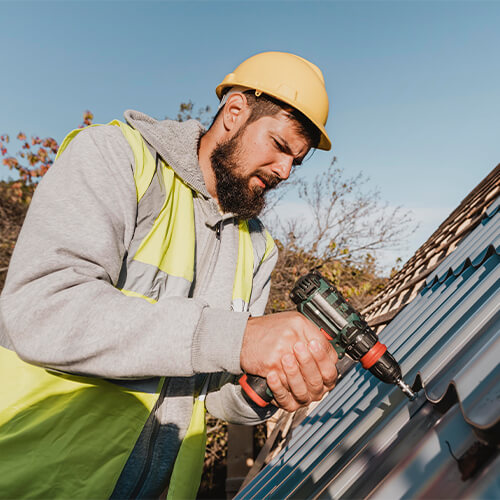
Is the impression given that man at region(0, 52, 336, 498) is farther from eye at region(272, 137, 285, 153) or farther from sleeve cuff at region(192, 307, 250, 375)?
eye at region(272, 137, 285, 153)

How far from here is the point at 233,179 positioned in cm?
250

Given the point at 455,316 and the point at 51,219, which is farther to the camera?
the point at 455,316

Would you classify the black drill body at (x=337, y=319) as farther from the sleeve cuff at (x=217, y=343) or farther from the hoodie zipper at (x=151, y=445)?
the hoodie zipper at (x=151, y=445)

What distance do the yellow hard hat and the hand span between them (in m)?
1.60

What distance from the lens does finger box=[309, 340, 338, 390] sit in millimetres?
1450

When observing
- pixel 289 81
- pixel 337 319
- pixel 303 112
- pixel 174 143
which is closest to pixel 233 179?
pixel 174 143

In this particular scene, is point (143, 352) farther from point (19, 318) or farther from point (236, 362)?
point (19, 318)

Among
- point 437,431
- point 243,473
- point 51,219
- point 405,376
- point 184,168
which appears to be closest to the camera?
point 437,431

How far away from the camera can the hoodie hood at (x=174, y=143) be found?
2041mm

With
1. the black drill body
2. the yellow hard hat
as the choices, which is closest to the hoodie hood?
the yellow hard hat

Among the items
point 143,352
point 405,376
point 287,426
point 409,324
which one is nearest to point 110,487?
point 143,352

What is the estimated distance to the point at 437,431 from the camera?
928mm

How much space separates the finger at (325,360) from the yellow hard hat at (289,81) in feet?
5.39

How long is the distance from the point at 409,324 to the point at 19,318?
2008 millimetres
